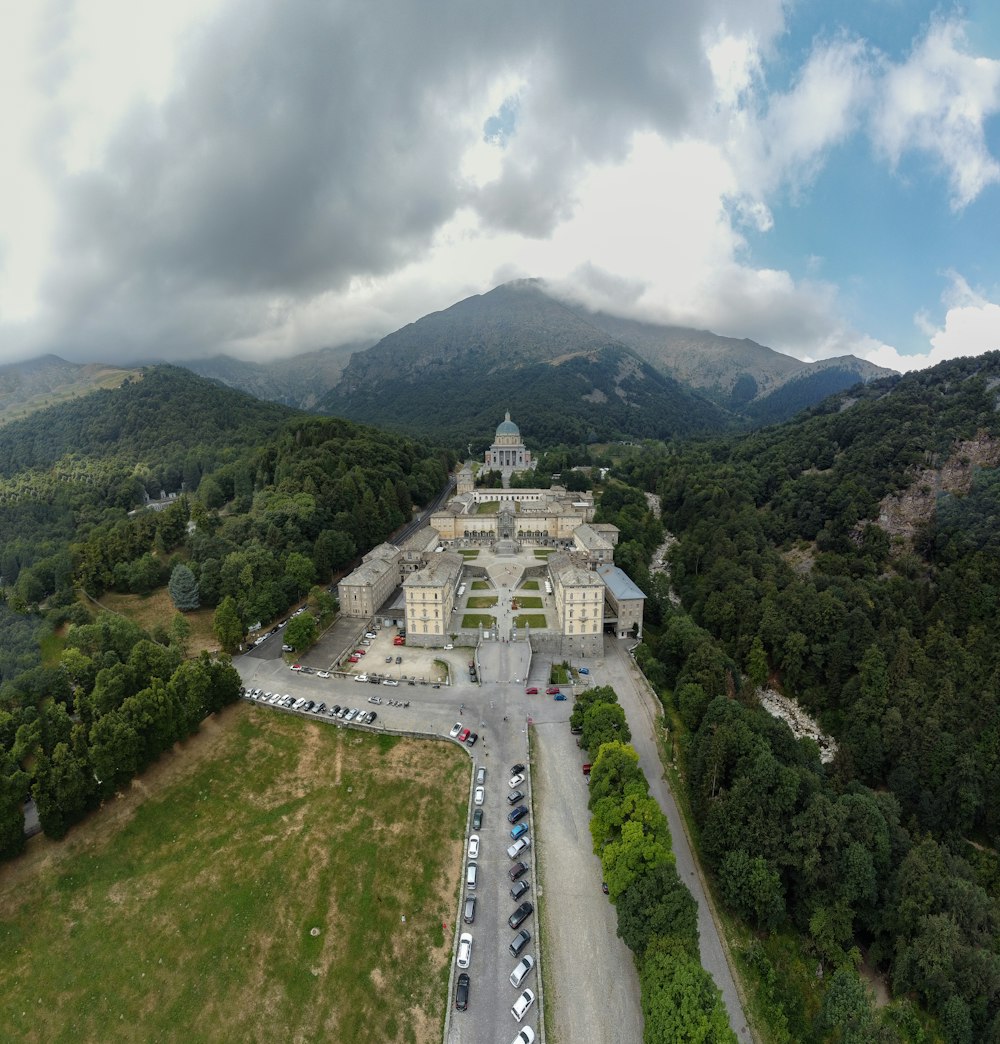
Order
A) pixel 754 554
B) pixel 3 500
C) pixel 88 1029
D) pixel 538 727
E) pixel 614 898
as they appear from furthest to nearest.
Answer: pixel 3 500
pixel 754 554
pixel 538 727
pixel 614 898
pixel 88 1029

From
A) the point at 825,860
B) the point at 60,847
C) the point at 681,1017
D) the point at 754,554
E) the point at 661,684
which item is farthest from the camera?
the point at 754,554

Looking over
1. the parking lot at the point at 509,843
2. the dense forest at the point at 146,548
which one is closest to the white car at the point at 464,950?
the parking lot at the point at 509,843


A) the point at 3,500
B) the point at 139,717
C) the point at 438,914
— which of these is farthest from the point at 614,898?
the point at 3,500

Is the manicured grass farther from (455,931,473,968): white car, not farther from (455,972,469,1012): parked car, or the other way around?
(455,972,469,1012): parked car

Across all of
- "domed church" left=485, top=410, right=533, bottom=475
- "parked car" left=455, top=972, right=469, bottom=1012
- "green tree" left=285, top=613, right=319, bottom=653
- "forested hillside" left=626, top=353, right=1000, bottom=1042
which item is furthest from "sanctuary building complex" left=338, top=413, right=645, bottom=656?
"domed church" left=485, top=410, right=533, bottom=475

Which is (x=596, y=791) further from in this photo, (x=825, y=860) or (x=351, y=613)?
(x=351, y=613)

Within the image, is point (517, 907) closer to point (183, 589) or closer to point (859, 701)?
point (859, 701)
